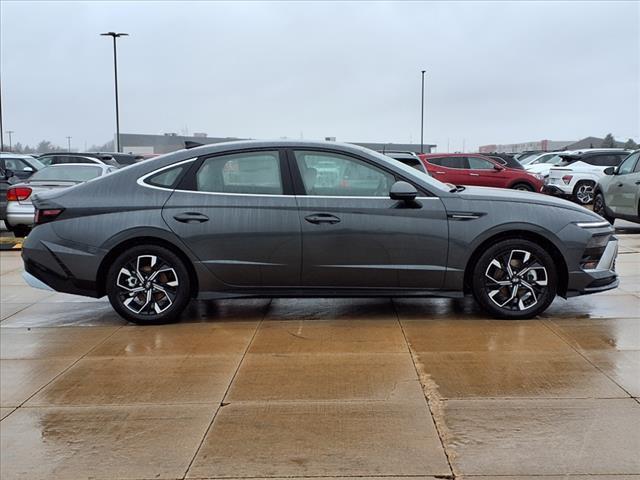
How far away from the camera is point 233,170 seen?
591 centimetres

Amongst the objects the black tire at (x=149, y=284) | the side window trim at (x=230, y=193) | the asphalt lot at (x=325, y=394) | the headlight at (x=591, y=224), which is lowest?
the asphalt lot at (x=325, y=394)

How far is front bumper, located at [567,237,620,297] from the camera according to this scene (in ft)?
18.8

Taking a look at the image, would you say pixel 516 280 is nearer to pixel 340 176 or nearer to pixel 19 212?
pixel 340 176

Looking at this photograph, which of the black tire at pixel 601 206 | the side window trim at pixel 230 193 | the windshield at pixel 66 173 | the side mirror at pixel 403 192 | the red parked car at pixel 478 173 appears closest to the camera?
the side mirror at pixel 403 192

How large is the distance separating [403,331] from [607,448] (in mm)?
2351

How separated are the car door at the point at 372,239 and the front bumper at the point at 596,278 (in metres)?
1.16

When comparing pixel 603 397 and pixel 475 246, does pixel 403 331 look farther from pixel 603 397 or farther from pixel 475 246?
pixel 603 397

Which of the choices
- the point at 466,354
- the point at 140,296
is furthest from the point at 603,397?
the point at 140,296

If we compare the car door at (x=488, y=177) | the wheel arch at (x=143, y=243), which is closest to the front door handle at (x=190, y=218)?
the wheel arch at (x=143, y=243)

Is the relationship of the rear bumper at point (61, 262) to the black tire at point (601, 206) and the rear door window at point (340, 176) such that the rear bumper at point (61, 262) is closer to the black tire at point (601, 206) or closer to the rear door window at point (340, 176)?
the rear door window at point (340, 176)

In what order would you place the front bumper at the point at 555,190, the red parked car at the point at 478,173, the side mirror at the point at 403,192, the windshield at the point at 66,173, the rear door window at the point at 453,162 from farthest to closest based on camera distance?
the rear door window at the point at 453,162
the front bumper at the point at 555,190
the red parked car at the point at 478,173
the windshield at the point at 66,173
the side mirror at the point at 403,192

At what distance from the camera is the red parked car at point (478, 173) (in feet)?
61.4

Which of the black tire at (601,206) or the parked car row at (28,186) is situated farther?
the black tire at (601,206)

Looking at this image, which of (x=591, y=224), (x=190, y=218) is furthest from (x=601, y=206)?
(x=190, y=218)
